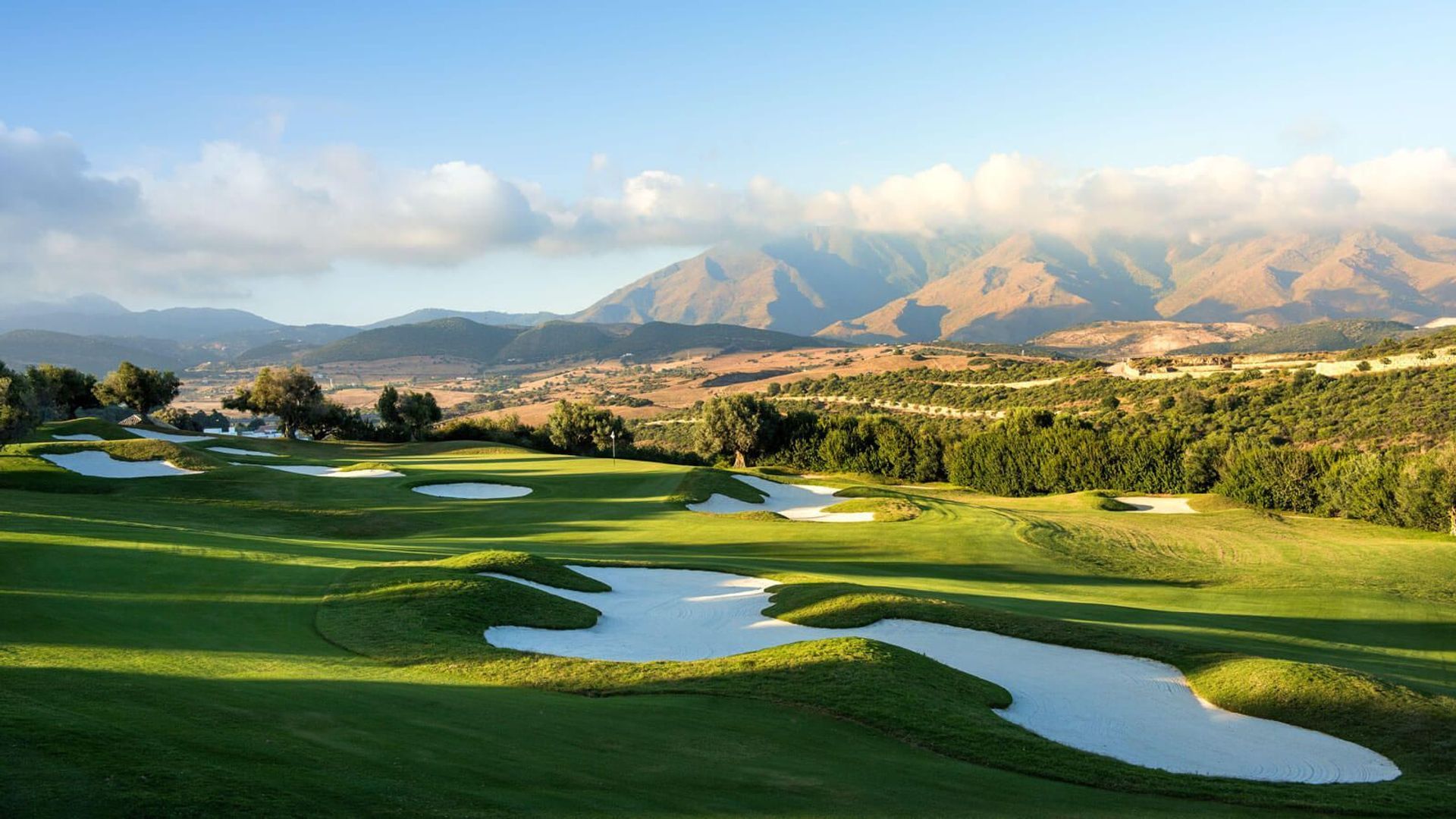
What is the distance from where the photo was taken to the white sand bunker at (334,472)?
1522 inches

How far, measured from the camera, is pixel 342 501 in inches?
1265

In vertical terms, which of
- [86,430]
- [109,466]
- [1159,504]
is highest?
[86,430]

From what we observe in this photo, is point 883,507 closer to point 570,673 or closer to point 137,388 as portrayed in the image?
point 570,673

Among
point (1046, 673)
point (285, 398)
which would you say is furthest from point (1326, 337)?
point (1046, 673)

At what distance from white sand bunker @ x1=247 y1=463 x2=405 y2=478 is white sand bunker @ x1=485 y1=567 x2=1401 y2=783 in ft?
75.9

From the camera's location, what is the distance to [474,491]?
122ft

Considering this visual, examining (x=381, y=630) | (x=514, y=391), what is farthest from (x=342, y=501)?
(x=514, y=391)

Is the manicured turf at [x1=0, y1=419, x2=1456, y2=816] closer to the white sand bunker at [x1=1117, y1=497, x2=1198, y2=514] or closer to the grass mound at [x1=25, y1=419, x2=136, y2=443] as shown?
the white sand bunker at [x1=1117, y1=497, x2=1198, y2=514]

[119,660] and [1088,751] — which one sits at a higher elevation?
[119,660]

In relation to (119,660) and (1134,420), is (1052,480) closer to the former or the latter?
(1134,420)

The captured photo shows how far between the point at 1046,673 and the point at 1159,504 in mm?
30504

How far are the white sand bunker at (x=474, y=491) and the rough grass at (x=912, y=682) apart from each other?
20144 millimetres

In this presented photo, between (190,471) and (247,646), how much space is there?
2753cm

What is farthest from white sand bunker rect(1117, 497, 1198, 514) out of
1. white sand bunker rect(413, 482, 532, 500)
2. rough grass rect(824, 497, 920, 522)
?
white sand bunker rect(413, 482, 532, 500)
